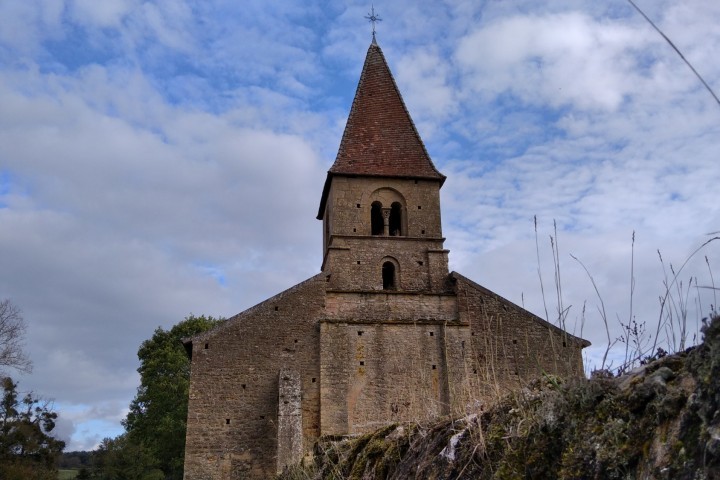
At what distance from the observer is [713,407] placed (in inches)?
74.9

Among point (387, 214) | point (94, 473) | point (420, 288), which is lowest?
point (94, 473)

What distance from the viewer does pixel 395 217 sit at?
2352 cm

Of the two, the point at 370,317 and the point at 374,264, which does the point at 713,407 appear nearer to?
the point at 370,317

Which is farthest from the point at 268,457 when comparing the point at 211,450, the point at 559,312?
the point at 559,312

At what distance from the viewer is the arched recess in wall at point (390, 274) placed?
858 inches

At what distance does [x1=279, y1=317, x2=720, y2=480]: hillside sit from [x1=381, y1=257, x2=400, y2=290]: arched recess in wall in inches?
712

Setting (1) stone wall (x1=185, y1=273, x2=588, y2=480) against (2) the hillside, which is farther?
(1) stone wall (x1=185, y1=273, x2=588, y2=480)

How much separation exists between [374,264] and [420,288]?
1704 mm

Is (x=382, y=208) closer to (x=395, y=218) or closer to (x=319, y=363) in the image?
(x=395, y=218)

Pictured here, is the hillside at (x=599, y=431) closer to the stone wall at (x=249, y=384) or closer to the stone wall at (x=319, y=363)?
Result: the stone wall at (x=319, y=363)

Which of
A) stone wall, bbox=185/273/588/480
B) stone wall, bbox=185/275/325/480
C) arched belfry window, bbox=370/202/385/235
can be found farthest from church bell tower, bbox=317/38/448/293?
stone wall, bbox=185/275/325/480

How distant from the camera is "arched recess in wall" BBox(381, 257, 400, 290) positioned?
21.8 metres

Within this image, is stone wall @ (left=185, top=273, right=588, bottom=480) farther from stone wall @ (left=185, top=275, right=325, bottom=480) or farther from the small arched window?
the small arched window

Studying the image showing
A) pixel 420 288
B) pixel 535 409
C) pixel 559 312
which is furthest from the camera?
pixel 420 288
